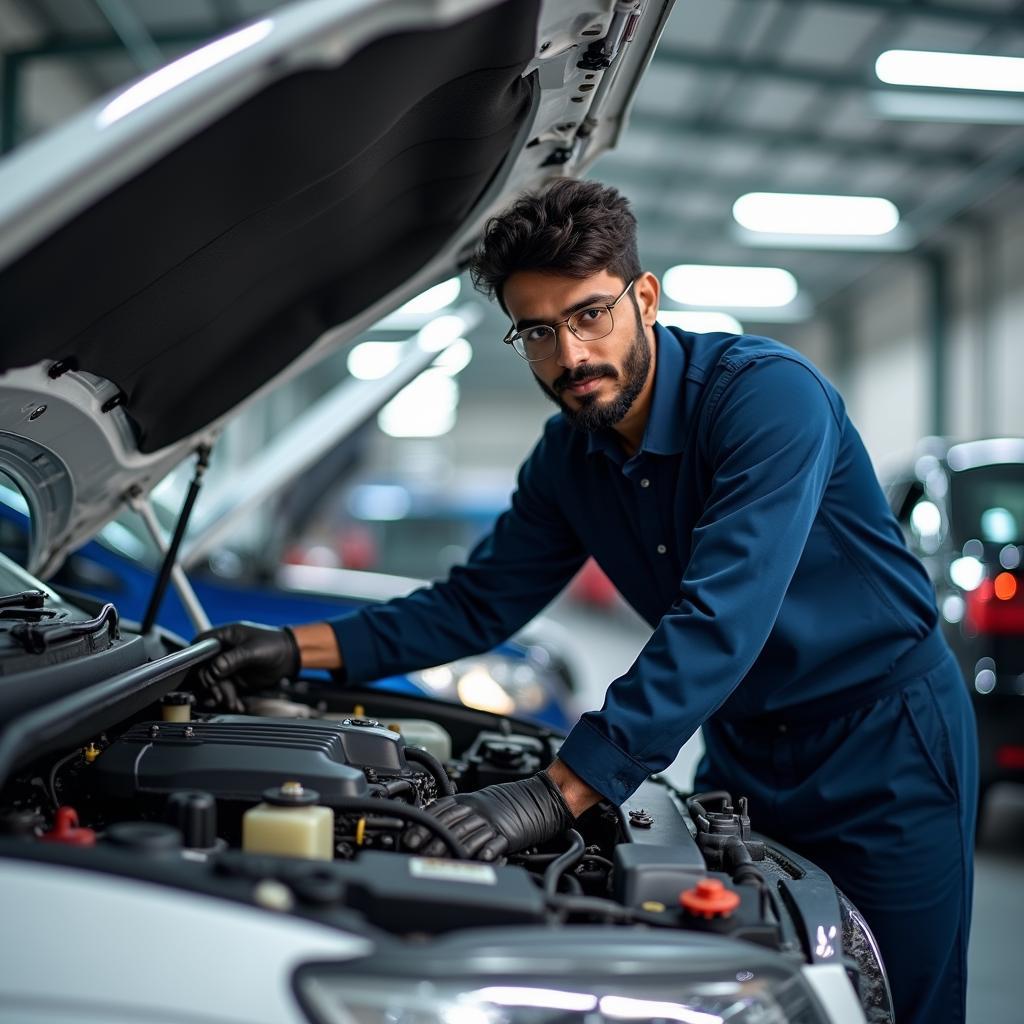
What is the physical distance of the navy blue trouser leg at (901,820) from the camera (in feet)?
5.63

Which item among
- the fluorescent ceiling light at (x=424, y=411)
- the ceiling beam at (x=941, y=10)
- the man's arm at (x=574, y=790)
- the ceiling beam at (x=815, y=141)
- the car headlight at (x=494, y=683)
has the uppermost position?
the fluorescent ceiling light at (x=424, y=411)

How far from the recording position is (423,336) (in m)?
3.22


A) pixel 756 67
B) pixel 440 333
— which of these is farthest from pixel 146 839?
pixel 756 67

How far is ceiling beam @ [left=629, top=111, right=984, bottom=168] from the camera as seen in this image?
8.73 meters

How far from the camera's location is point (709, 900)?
1187mm

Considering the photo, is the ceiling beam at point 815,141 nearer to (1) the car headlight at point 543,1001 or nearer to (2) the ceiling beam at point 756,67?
(2) the ceiling beam at point 756,67

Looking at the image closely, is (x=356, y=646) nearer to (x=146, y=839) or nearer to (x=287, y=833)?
(x=287, y=833)

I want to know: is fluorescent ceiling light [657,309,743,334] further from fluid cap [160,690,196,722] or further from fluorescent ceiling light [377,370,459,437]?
fluid cap [160,690,196,722]

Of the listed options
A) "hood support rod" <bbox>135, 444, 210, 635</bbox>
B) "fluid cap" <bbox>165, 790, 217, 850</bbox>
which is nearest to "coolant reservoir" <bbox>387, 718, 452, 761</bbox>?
"hood support rod" <bbox>135, 444, 210, 635</bbox>

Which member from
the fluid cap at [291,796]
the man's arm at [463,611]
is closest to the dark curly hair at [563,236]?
the man's arm at [463,611]

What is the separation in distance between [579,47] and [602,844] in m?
1.23

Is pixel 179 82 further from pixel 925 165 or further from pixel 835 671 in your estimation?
pixel 925 165

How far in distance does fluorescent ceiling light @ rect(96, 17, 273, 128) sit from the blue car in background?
7.13 ft

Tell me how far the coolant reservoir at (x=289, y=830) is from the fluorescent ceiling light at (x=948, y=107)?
20.8ft
